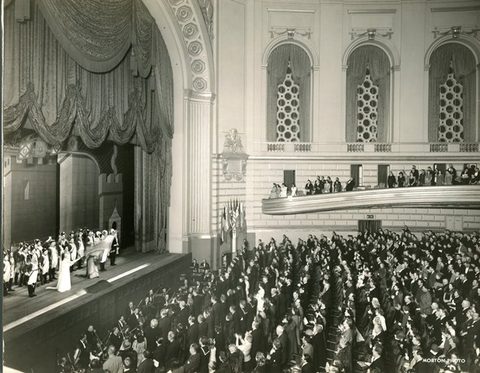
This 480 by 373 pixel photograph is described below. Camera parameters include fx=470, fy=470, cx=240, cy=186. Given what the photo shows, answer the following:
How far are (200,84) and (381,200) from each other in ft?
12.6

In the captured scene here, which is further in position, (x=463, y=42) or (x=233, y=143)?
(x=233, y=143)

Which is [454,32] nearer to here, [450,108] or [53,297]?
[450,108]

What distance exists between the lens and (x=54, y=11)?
7148mm

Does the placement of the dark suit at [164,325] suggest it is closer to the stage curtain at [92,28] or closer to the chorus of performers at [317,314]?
the chorus of performers at [317,314]

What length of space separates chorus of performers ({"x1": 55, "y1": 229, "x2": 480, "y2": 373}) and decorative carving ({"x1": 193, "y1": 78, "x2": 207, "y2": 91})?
3058 mm

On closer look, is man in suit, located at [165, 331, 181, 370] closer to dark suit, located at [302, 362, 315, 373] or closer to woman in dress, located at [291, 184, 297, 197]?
dark suit, located at [302, 362, 315, 373]

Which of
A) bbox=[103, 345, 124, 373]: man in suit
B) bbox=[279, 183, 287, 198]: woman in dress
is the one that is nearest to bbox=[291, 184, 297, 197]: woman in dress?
bbox=[279, 183, 287, 198]: woman in dress

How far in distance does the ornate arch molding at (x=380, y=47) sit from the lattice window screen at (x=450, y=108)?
87 cm

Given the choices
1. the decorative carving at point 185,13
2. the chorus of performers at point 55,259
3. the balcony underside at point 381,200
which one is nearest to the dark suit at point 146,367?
the chorus of performers at point 55,259

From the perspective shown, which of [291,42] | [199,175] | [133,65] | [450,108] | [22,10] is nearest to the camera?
[22,10]

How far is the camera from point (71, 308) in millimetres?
6758

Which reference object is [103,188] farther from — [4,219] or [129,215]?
[4,219]

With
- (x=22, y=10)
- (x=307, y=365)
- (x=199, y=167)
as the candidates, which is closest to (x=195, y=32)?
(x=199, y=167)

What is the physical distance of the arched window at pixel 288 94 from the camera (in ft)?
26.7
